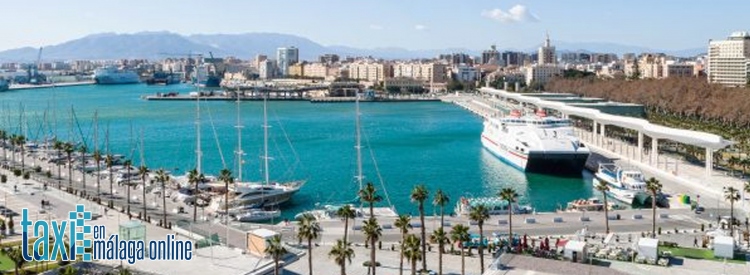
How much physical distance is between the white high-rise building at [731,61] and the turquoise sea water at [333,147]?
3927 cm

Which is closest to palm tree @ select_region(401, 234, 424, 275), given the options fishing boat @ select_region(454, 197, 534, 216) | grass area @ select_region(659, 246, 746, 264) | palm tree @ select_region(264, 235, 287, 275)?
palm tree @ select_region(264, 235, 287, 275)

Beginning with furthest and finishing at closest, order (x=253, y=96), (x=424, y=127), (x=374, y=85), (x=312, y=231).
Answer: (x=374, y=85) < (x=253, y=96) < (x=424, y=127) < (x=312, y=231)

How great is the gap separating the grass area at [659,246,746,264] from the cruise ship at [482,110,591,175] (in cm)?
2254

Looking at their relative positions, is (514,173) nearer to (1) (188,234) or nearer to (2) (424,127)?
(1) (188,234)

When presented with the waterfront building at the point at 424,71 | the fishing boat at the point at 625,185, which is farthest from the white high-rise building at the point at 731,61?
the fishing boat at the point at 625,185

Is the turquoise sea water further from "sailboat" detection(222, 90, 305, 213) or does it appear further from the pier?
the pier

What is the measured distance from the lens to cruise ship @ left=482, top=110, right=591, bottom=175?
167ft

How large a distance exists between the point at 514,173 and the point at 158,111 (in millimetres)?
74993

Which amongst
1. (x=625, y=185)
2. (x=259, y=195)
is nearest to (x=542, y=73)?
(x=625, y=185)

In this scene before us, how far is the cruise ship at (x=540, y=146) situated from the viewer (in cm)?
5098

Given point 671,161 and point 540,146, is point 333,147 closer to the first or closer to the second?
point 540,146

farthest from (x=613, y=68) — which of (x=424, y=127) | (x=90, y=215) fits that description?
(x=90, y=215)

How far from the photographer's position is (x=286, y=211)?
1598 inches

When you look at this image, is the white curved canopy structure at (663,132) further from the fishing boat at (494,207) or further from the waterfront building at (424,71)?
the waterfront building at (424,71)
